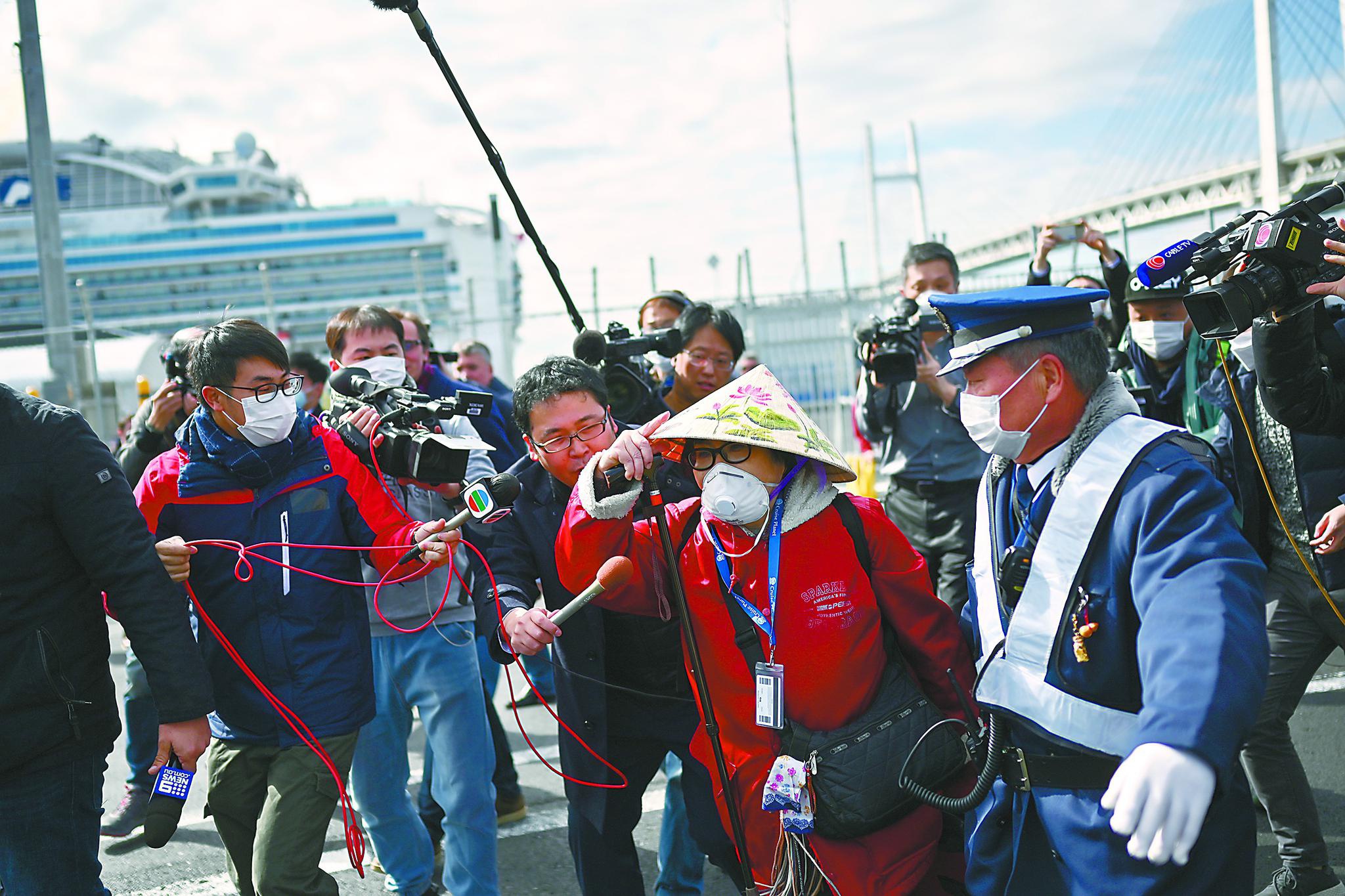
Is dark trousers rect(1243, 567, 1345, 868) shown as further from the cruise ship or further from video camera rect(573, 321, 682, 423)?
the cruise ship

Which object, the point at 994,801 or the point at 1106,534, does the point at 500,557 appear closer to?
the point at 994,801

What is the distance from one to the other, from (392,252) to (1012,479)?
56152 millimetres

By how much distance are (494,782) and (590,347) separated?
187 centimetres

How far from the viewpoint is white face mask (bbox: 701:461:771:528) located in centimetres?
248

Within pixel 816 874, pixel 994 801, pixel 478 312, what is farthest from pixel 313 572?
pixel 478 312

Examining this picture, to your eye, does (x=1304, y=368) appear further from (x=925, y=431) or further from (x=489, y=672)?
(x=489, y=672)

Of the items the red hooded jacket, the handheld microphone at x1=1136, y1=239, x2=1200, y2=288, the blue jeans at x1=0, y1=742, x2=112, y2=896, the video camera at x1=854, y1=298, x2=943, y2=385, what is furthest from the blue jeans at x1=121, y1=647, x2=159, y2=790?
the handheld microphone at x1=1136, y1=239, x2=1200, y2=288

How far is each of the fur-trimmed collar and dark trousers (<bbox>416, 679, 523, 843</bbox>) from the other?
2.82m

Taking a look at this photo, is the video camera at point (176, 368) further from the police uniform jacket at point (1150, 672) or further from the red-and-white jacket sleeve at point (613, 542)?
the police uniform jacket at point (1150, 672)

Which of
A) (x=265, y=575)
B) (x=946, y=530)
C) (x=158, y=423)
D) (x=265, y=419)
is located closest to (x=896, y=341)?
(x=946, y=530)

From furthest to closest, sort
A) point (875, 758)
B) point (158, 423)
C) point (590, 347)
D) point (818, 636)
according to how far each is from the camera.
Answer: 1. point (158, 423)
2. point (590, 347)
3. point (818, 636)
4. point (875, 758)

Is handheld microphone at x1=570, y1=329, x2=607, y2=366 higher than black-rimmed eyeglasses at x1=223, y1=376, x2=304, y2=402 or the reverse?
higher

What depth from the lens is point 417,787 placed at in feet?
16.4

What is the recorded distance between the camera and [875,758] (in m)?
2.36
